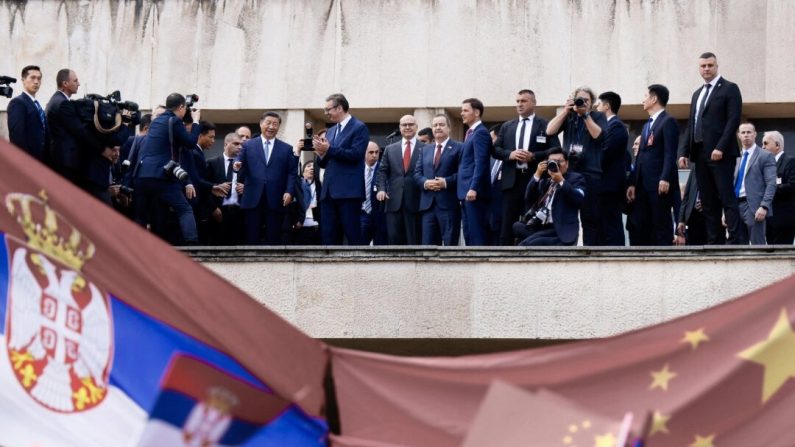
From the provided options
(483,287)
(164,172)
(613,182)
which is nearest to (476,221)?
(613,182)

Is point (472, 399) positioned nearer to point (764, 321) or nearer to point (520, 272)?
point (764, 321)

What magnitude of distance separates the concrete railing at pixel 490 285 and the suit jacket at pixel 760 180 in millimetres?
1808

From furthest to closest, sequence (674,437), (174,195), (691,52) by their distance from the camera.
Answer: (691,52)
(174,195)
(674,437)

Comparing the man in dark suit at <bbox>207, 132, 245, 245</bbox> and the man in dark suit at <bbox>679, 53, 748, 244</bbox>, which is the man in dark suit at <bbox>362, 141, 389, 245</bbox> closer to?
the man in dark suit at <bbox>207, 132, 245, 245</bbox>

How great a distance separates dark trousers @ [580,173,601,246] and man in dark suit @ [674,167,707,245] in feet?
2.97

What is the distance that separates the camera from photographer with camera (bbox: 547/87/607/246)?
49.0 feet

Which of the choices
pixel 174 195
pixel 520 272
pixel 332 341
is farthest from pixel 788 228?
pixel 174 195

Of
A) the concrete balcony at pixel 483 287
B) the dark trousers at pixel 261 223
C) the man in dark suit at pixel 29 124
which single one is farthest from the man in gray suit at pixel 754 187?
the man in dark suit at pixel 29 124

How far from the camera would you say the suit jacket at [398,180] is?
52.6 feet

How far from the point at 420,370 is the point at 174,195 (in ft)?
27.8

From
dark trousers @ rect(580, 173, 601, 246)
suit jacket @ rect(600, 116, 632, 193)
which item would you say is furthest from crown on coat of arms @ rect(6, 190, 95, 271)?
suit jacket @ rect(600, 116, 632, 193)

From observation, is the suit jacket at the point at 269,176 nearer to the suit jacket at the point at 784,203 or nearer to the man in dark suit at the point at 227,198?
the man in dark suit at the point at 227,198

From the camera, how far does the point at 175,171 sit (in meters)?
15.2

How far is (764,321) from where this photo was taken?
287 inches
